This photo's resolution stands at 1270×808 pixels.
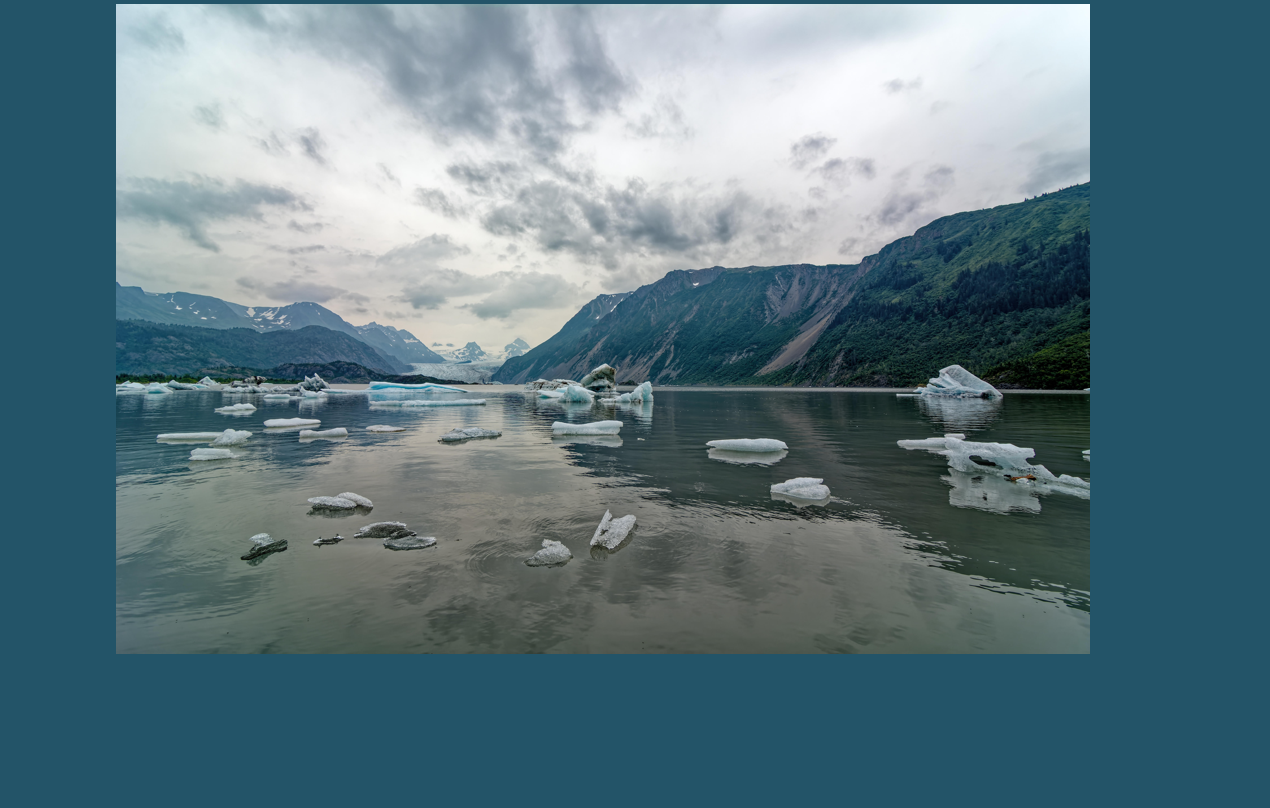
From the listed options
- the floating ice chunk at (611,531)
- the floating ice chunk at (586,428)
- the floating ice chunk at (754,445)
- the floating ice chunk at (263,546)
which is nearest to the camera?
the floating ice chunk at (263,546)

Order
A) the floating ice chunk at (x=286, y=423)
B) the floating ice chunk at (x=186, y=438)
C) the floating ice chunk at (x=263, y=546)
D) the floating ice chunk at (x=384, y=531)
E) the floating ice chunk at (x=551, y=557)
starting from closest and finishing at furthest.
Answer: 1. the floating ice chunk at (x=551, y=557)
2. the floating ice chunk at (x=263, y=546)
3. the floating ice chunk at (x=384, y=531)
4. the floating ice chunk at (x=186, y=438)
5. the floating ice chunk at (x=286, y=423)

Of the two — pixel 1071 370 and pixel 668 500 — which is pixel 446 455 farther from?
pixel 1071 370

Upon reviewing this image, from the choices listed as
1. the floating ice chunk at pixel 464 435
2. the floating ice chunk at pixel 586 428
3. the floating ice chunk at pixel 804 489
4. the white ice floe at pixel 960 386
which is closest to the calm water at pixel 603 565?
the floating ice chunk at pixel 804 489

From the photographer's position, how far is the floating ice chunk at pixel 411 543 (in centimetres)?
1066

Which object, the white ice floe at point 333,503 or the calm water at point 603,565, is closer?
the calm water at point 603,565

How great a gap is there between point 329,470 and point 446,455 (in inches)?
208

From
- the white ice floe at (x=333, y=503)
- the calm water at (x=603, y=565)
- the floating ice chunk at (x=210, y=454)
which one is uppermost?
the floating ice chunk at (x=210, y=454)

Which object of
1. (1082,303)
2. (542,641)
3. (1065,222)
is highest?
(1065,222)

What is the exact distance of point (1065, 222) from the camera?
170 meters

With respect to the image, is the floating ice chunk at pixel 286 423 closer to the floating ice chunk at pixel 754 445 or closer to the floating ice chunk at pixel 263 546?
the floating ice chunk at pixel 263 546

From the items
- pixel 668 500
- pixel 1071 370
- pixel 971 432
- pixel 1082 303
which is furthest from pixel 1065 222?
pixel 668 500

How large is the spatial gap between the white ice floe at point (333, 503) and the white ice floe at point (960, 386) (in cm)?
8903

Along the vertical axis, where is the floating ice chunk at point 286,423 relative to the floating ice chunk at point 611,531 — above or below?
above

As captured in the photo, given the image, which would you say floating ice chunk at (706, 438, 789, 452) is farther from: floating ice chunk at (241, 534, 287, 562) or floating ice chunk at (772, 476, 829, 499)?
floating ice chunk at (241, 534, 287, 562)
